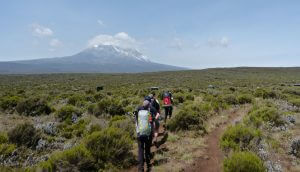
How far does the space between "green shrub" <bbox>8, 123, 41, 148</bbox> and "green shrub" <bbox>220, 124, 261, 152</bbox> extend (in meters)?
6.28

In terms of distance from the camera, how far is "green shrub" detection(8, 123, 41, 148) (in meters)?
8.32

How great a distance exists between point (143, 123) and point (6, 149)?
425 cm

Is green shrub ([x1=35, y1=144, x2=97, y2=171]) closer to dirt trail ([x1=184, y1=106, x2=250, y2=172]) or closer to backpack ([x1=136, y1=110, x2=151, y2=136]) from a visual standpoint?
backpack ([x1=136, y1=110, x2=151, y2=136])

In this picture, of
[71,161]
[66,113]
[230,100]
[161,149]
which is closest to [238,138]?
[161,149]

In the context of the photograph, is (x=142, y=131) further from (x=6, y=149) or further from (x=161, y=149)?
(x=6, y=149)

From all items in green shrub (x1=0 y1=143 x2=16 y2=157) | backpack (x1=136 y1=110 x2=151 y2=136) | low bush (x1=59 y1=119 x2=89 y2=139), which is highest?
backpack (x1=136 y1=110 x2=151 y2=136)

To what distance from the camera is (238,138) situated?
7.82 m

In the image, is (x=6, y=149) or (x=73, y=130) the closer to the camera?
(x=6, y=149)

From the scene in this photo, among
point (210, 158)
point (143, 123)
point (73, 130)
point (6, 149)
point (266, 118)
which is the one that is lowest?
point (210, 158)

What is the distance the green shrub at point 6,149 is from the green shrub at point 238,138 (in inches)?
251

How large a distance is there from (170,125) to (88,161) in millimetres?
5038


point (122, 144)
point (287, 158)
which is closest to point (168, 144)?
point (122, 144)

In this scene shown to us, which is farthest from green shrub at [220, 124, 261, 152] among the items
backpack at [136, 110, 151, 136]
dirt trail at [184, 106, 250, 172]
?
backpack at [136, 110, 151, 136]

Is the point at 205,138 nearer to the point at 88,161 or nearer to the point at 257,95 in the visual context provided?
the point at 88,161
